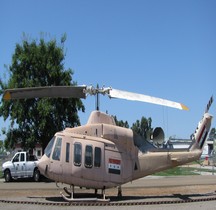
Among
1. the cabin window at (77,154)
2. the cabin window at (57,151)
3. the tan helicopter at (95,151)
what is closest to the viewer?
the tan helicopter at (95,151)

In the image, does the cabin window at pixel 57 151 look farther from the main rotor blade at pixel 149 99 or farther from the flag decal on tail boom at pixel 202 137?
the flag decal on tail boom at pixel 202 137

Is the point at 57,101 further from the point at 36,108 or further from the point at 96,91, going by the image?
the point at 96,91

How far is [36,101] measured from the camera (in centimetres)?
3509

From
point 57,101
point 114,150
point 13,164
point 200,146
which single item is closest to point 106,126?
point 114,150

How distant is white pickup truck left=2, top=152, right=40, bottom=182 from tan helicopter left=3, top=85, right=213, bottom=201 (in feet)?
50.5

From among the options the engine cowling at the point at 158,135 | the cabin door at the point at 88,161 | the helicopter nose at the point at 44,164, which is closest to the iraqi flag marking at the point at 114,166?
the cabin door at the point at 88,161

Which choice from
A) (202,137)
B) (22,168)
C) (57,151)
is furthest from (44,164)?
(22,168)

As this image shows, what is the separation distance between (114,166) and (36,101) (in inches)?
843

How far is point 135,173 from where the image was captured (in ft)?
50.4

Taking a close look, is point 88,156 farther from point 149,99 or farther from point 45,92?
point 149,99

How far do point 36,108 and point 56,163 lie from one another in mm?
21094

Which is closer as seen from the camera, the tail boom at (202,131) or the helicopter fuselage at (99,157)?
the helicopter fuselage at (99,157)

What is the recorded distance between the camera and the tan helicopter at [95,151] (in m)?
14.3

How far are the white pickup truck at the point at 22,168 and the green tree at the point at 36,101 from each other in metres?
4.55
